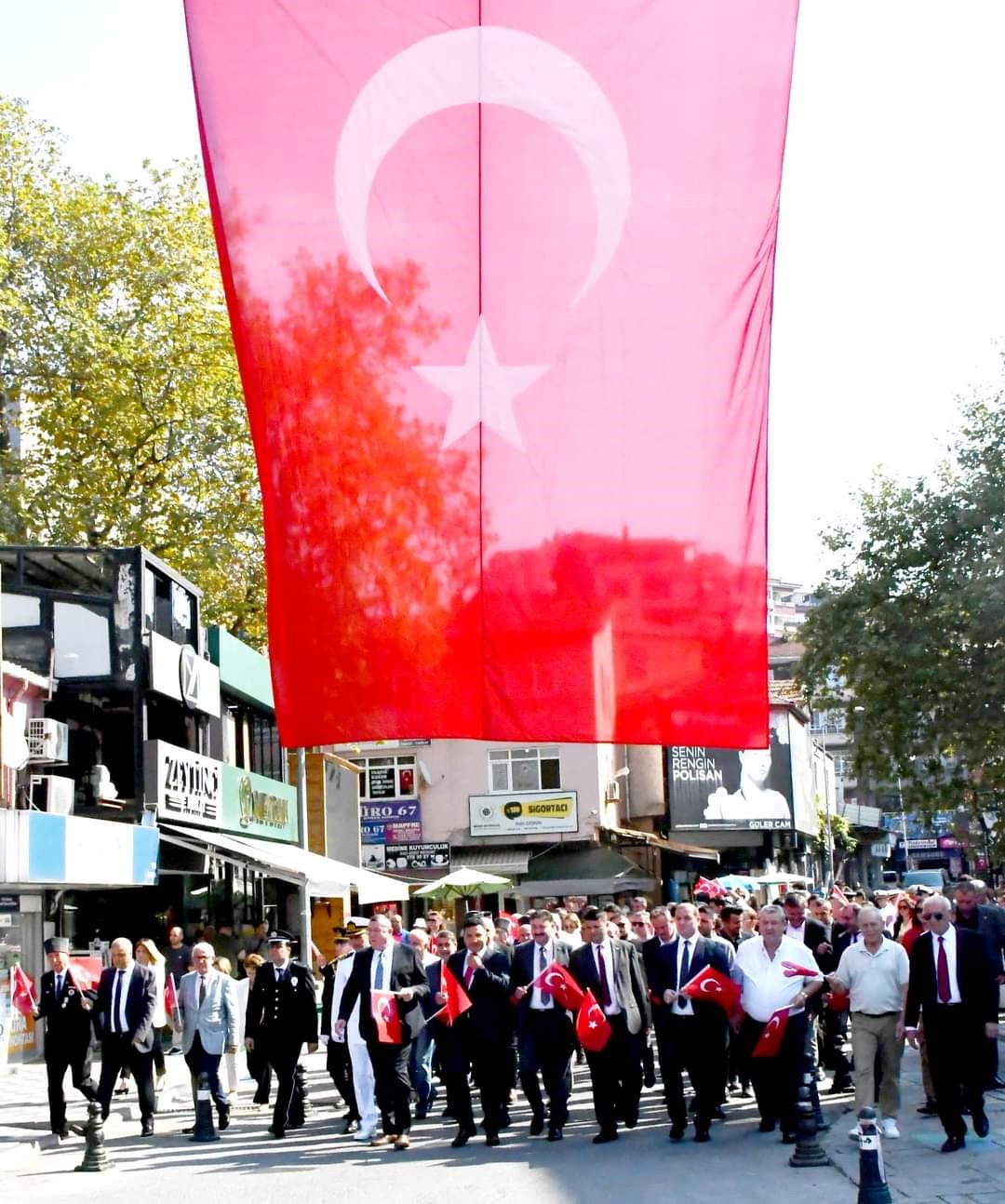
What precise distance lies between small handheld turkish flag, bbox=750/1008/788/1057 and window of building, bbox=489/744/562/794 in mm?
37918

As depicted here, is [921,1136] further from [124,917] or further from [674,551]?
[124,917]

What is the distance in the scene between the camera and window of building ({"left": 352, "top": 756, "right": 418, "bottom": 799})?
50.8 m

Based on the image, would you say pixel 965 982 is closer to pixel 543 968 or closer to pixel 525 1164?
pixel 525 1164

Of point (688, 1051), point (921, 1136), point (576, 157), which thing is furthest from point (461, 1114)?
point (576, 157)

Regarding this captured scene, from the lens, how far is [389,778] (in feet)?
167

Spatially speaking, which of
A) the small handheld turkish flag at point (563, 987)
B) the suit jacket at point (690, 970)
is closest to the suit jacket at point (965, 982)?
the suit jacket at point (690, 970)

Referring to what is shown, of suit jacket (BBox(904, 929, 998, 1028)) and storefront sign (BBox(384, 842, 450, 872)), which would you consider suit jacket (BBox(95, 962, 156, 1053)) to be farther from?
storefront sign (BBox(384, 842, 450, 872))

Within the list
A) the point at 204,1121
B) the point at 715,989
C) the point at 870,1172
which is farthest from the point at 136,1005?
the point at 870,1172

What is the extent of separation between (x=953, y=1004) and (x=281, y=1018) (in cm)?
609

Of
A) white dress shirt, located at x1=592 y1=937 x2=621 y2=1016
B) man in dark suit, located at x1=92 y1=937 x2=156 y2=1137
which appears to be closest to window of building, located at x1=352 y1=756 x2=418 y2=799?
man in dark suit, located at x1=92 y1=937 x2=156 y2=1137

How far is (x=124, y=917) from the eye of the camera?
28.5 metres

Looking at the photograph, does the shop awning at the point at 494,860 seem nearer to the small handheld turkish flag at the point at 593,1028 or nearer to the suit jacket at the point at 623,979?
the suit jacket at the point at 623,979

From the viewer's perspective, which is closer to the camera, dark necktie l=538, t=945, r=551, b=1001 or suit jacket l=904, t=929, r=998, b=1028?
suit jacket l=904, t=929, r=998, b=1028

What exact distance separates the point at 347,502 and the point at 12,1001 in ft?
47.0
